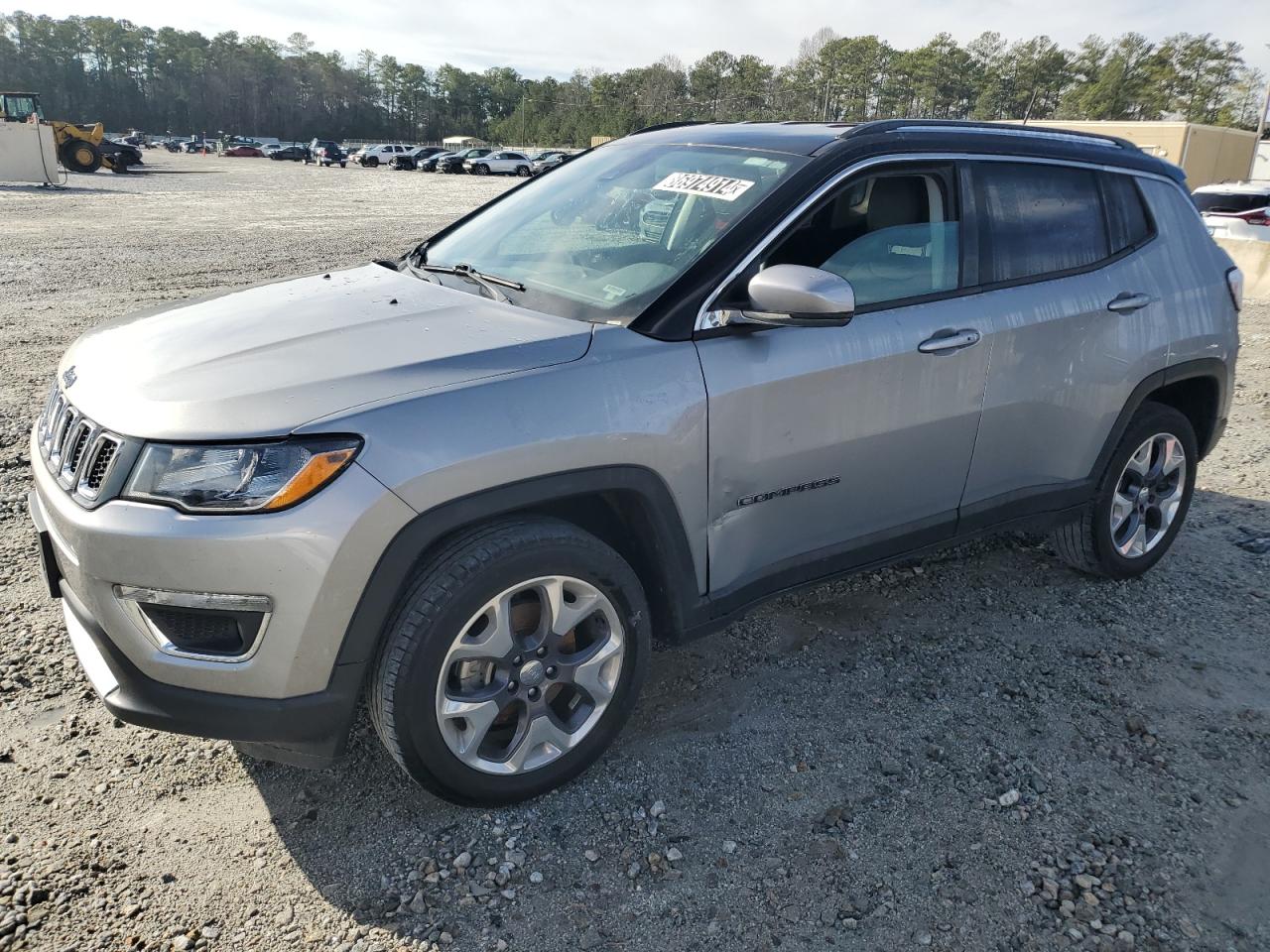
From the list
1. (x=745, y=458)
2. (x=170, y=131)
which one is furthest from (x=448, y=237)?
(x=170, y=131)

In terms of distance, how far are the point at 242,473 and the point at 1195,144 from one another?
4680cm

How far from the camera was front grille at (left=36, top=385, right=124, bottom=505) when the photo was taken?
2254 mm

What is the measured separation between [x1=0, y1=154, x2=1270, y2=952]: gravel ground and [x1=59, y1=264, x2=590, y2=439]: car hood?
44.4 inches

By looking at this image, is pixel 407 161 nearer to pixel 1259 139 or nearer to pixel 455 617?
pixel 1259 139

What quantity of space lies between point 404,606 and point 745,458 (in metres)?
1.07

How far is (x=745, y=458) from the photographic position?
9.09 feet

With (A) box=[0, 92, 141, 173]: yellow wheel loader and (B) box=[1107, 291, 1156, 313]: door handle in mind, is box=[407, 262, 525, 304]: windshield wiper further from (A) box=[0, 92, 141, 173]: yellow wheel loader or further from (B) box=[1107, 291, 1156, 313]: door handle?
(A) box=[0, 92, 141, 173]: yellow wheel loader

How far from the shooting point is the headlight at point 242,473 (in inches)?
83.7

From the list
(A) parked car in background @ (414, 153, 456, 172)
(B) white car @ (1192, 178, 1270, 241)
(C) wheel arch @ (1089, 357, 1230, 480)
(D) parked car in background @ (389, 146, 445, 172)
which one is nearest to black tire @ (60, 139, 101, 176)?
(A) parked car in background @ (414, 153, 456, 172)

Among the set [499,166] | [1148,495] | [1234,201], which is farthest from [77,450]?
[499,166]

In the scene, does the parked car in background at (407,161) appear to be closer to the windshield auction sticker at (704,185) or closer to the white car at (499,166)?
the white car at (499,166)

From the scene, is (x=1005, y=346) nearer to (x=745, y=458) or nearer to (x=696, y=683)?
(x=745, y=458)

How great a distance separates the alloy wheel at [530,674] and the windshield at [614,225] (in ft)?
2.80

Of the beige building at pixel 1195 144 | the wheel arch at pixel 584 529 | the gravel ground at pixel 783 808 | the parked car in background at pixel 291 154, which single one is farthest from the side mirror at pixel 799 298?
the parked car in background at pixel 291 154
